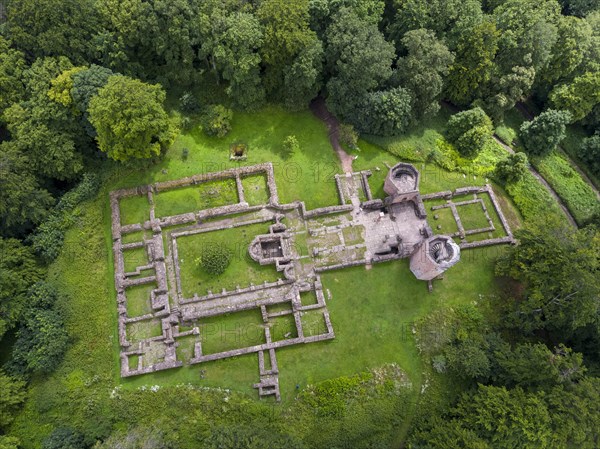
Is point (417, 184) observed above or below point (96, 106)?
below

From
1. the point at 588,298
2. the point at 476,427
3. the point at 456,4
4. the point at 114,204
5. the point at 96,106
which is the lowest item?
the point at 476,427

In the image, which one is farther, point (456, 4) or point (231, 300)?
point (456, 4)

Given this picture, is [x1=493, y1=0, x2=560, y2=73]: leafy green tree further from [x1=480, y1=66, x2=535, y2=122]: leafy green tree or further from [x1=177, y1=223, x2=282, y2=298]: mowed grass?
[x1=177, y1=223, x2=282, y2=298]: mowed grass

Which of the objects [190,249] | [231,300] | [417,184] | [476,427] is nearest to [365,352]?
[476,427]

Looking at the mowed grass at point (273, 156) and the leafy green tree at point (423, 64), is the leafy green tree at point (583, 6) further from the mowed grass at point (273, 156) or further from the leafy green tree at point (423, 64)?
the mowed grass at point (273, 156)

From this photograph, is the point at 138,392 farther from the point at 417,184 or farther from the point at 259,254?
the point at 417,184

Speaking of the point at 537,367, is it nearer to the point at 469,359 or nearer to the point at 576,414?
the point at 576,414
